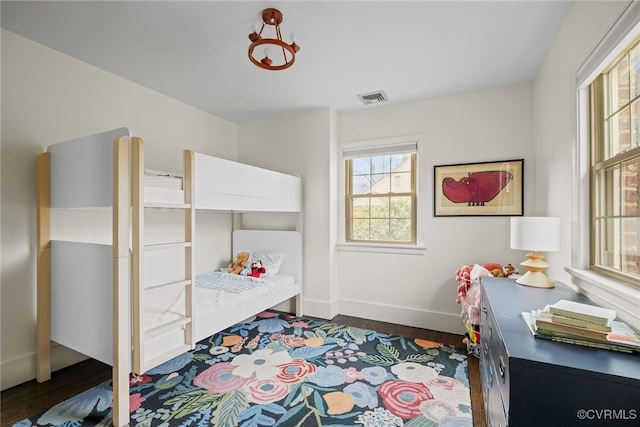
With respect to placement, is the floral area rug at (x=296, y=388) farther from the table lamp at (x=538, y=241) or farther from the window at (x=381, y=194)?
the window at (x=381, y=194)

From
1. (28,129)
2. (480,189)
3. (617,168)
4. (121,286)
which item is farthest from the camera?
(480,189)

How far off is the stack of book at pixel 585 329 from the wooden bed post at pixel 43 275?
3038mm

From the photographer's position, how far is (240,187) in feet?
9.00

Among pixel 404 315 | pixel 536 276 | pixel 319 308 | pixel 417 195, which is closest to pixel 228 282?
→ pixel 319 308

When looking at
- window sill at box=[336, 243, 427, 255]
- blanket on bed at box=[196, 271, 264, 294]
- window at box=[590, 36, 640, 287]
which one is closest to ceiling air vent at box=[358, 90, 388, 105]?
window sill at box=[336, 243, 427, 255]

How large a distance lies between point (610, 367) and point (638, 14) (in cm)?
140

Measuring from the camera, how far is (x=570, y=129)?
1.92 metres

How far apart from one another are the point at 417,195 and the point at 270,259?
1861 millimetres

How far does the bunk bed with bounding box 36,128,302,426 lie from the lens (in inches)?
69.5

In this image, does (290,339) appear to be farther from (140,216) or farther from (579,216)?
(579,216)

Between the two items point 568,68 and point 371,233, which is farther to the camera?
point 371,233

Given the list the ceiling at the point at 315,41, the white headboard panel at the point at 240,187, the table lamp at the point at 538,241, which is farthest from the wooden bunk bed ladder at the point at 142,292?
the table lamp at the point at 538,241

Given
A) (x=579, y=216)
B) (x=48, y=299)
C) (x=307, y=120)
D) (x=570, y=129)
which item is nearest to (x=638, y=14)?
(x=570, y=129)

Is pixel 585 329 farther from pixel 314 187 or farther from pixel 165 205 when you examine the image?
pixel 314 187
